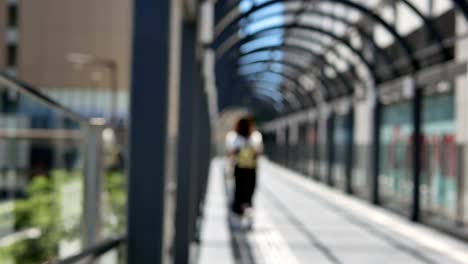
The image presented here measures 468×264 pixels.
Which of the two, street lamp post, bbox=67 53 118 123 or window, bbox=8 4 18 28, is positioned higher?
window, bbox=8 4 18 28

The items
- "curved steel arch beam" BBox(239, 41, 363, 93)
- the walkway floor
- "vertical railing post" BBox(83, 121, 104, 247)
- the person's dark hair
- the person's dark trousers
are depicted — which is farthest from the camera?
"curved steel arch beam" BBox(239, 41, 363, 93)

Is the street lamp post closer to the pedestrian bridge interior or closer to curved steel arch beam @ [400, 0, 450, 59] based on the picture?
the pedestrian bridge interior

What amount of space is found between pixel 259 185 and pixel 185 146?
1576 cm

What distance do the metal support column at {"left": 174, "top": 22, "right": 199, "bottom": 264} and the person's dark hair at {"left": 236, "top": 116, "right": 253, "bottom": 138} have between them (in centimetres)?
291

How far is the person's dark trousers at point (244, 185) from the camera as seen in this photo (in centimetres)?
1053

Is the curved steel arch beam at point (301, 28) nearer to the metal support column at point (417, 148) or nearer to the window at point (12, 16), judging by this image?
the metal support column at point (417, 148)

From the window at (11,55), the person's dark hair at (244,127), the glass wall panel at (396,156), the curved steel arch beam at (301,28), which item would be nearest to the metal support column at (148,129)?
the person's dark hair at (244,127)

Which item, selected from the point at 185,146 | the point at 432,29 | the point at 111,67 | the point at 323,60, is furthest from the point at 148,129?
the point at 111,67

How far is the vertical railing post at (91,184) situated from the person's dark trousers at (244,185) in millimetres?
6665

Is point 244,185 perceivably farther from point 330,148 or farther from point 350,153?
point 330,148

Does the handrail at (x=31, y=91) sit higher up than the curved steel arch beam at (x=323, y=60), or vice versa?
the curved steel arch beam at (x=323, y=60)

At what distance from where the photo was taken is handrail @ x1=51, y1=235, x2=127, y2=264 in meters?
2.97

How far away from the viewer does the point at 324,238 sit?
993 centimetres

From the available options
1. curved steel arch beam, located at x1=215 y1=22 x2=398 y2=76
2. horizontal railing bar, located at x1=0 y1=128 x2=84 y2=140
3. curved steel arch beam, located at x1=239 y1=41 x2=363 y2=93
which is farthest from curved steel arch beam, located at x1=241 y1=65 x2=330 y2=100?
horizontal railing bar, located at x1=0 y1=128 x2=84 y2=140
